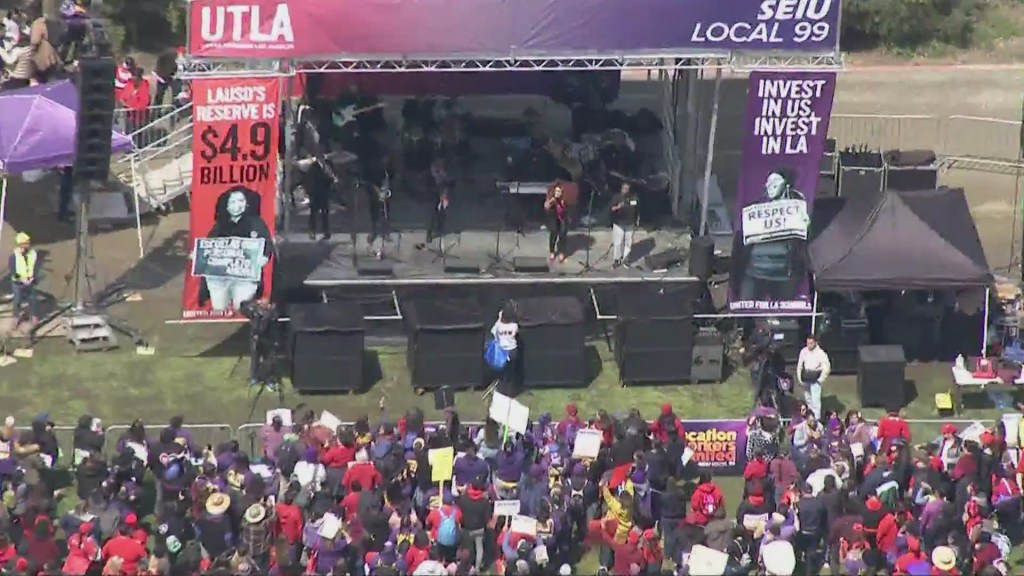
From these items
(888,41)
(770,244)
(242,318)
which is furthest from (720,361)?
(888,41)

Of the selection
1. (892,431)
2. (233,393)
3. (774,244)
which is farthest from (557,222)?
(892,431)

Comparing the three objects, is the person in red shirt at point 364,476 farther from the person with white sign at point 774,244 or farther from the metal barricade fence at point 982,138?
the metal barricade fence at point 982,138

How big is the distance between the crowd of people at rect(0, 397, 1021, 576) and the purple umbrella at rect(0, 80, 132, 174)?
7048 mm

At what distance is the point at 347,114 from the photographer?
32562mm

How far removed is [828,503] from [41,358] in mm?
11678

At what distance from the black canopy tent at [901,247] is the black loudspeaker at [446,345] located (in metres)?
4.69

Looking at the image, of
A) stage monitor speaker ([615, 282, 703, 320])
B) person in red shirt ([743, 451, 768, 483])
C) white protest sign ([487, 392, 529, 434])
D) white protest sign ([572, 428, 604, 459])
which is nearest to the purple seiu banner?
person in red shirt ([743, 451, 768, 483])

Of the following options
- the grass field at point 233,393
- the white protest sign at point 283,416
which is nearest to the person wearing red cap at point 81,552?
the white protest sign at point 283,416

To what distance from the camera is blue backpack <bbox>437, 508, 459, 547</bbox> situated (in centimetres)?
2288

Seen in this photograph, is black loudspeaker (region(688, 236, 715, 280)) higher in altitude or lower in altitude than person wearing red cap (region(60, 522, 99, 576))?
higher

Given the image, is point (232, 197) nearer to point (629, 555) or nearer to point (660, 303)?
point (660, 303)

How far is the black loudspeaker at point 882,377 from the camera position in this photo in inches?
1098

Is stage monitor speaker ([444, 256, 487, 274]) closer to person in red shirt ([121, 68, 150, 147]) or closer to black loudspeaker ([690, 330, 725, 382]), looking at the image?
black loudspeaker ([690, 330, 725, 382])

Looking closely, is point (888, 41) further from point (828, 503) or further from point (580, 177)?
point (828, 503)
